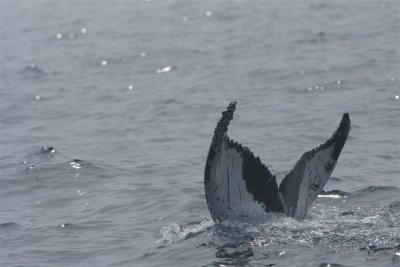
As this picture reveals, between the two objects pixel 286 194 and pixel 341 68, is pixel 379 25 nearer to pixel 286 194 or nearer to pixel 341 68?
pixel 341 68

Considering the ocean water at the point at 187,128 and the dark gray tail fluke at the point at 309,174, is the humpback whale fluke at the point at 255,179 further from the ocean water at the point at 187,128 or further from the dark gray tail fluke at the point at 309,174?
the ocean water at the point at 187,128

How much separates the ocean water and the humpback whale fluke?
1.08 feet

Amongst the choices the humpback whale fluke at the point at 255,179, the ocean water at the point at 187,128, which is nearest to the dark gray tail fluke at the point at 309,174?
the humpback whale fluke at the point at 255,179

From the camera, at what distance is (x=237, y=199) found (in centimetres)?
1142

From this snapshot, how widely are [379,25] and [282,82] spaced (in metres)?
8.20

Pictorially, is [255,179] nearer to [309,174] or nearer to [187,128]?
[309,174]

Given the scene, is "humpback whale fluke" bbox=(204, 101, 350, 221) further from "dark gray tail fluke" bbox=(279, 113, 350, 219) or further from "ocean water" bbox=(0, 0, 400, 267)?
"ocean water" bbox=(0, 0, 400, 267)

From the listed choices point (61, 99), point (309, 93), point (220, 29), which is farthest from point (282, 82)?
point (220, 29)

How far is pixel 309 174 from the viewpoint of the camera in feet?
38.4

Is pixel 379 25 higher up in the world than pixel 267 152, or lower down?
higher up

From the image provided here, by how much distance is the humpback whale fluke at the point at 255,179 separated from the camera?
11031 mm

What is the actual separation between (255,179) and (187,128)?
8653 mm

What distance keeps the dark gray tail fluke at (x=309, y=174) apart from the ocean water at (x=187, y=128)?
40 cm

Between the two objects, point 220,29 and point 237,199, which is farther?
point 220,29
